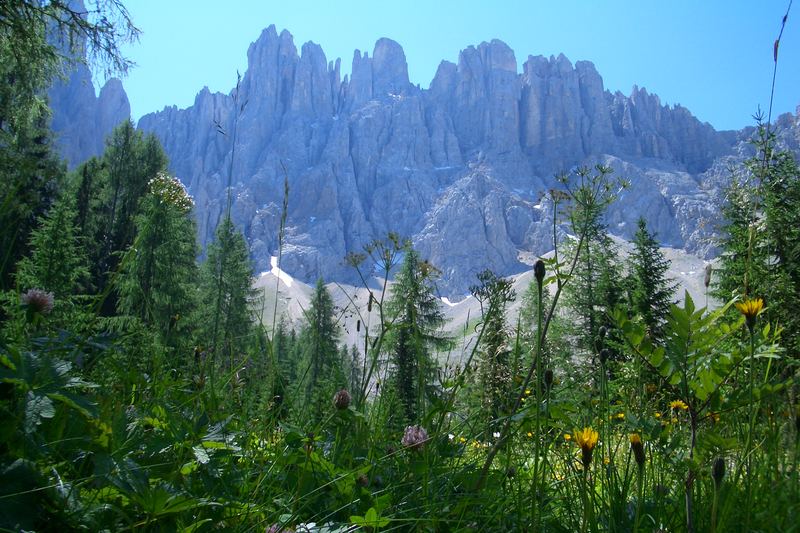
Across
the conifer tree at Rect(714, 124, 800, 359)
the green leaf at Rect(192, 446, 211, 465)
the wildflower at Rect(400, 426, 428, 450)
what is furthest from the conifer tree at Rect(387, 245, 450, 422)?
the conifer tree at Rect(714, 124, 800, 359)

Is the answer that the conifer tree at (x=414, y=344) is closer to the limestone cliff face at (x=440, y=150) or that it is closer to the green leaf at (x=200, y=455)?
the green leaf at (x=200, y=455)

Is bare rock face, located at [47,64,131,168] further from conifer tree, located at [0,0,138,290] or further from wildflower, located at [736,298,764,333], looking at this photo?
wildflower, located at [736,298,764,333]

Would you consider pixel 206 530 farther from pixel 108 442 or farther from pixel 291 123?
pixel 291 123

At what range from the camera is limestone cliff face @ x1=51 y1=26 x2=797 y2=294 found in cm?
13438

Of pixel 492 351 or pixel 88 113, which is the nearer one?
pixel 492 351

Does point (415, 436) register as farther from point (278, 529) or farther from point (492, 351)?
point (492, 351)

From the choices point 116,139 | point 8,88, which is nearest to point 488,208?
point 116,139

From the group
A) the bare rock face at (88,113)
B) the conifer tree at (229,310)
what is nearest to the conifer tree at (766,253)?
the conifer tree at (229,310)

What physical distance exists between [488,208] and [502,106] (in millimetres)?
35758

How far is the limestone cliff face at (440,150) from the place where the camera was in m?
134

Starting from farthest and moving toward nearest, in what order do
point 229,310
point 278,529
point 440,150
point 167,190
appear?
point 440,150 → point 229,310 → point 167,190 → point 278,529

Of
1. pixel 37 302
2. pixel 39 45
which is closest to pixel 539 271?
pixel 37 302

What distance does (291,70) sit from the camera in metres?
153

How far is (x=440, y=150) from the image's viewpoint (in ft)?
511
